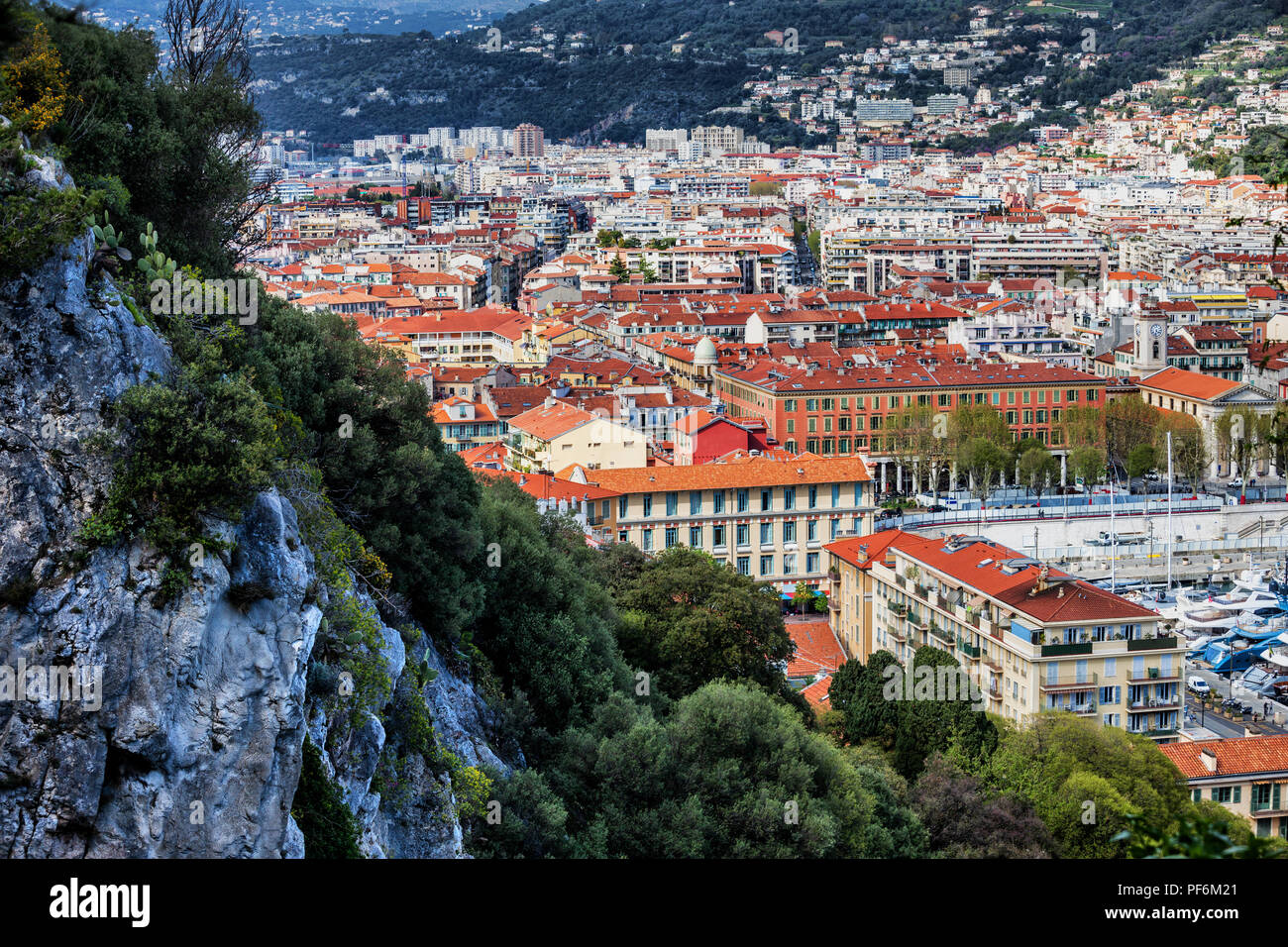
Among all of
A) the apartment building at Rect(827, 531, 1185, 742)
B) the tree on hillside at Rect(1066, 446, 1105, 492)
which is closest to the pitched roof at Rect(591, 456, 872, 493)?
the apartment building at Rect(827, 531, 1185, 742)

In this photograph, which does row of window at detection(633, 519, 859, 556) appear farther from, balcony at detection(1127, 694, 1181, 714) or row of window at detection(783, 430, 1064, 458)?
balcony at detection(1127, 694, 1181, 714)

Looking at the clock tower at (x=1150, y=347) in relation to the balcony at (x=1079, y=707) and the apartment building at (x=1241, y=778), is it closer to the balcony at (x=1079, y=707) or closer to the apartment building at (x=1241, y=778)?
the balcony at (x=1079, y=707)

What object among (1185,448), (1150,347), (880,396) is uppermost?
(1150,347)

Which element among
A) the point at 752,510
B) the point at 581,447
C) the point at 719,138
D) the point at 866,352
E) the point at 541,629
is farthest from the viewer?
the point at 719,138

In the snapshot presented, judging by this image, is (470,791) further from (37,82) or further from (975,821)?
(975,821)

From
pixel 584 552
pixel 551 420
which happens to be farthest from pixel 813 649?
Answer: pixel 584 552
